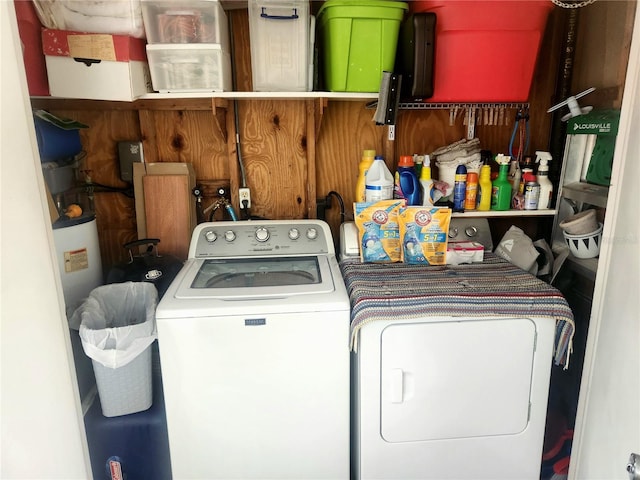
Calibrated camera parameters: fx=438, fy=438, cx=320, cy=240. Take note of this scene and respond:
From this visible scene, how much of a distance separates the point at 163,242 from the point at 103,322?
0.54 m

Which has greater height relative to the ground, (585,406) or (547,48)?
(547,48)

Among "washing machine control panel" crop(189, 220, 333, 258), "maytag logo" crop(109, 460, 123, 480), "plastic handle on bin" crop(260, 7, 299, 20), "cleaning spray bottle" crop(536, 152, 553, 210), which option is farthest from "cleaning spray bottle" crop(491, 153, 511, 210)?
"maytag logo" crop(109, 460, 123, 480)

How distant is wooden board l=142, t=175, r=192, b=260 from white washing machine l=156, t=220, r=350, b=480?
486 mm

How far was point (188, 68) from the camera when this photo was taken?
70.2 inches

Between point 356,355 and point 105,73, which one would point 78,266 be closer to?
point 105,73

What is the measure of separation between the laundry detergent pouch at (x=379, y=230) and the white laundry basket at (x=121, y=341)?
876mm

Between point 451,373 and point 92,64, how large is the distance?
1765 millimetres

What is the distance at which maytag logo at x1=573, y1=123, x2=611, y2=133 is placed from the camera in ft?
5.62

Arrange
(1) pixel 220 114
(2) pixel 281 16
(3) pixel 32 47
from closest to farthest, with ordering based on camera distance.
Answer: (3) pixel 32 47 → (2) pixel 281 16 → (1) pixel 220 114

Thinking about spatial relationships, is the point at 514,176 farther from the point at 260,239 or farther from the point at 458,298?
the point at 260,239

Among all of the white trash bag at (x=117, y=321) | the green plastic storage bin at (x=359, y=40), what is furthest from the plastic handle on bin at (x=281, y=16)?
the white trash bag at (x=117, y=321)

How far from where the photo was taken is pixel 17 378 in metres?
0.99

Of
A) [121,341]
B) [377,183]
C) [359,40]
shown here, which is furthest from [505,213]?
[121,341]

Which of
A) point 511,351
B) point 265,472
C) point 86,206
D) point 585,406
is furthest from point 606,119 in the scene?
point 86,206
